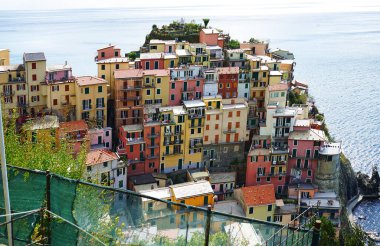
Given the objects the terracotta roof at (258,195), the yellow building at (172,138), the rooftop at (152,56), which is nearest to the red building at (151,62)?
the rooftop at (152,56)

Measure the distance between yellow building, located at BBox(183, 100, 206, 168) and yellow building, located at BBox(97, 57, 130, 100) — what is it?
439cm

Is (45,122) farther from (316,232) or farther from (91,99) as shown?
(316,232)

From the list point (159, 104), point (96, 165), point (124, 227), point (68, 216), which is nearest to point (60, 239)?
point (68, 216)

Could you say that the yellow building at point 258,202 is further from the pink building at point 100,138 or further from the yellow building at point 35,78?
the yellow building at point 35,78

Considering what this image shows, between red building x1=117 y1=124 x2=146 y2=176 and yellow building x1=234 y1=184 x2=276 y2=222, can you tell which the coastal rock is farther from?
red building x1=117 y1=124 x2=146 y2=176

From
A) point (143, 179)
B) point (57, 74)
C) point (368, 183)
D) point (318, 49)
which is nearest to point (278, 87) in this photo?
point (368, 183)

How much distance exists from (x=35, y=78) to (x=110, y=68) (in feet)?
14.8

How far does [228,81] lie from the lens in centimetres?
3089

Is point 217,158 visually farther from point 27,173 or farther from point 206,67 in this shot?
point 27,173

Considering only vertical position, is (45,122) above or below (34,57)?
below

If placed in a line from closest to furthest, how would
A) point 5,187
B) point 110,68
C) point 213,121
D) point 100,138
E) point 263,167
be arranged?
point 5,187 < point 100,138 < point 263,167 < point 213,121 < point 110,68

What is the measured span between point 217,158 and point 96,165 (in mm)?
7862

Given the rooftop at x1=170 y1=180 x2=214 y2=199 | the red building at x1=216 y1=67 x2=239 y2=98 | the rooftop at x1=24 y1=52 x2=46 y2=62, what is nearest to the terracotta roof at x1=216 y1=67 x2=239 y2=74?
the red building at x1=216 y1=67 x2=239 y2=98

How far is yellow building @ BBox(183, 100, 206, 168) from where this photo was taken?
2808cm
